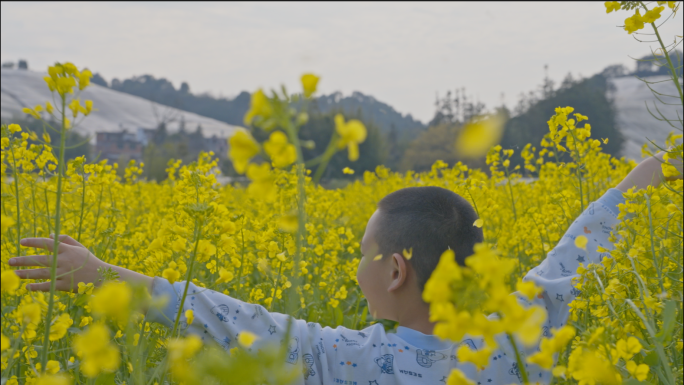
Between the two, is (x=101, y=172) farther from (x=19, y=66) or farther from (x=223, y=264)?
(x=19, y=66)

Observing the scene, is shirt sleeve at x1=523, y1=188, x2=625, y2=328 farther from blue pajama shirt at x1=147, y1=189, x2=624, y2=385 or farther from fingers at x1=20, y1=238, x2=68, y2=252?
fingers at x1=20, y1=238, x2=68, y2=252

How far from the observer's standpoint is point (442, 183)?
5.49 meters

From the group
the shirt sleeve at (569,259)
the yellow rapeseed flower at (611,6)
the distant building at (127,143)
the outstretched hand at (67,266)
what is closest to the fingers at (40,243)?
the outstretched hand at (67,266)

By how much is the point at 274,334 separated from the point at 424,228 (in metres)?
0.57

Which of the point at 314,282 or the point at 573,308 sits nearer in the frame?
the point at 573,308

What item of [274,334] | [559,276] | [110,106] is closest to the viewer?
[274,334]

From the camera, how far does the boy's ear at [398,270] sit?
5.29 feet

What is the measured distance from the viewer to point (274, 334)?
1467mm

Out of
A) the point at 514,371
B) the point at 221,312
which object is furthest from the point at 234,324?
the point at 514,371

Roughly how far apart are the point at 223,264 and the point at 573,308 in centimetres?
162

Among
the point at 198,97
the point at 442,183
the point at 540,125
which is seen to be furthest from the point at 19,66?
the point at 442,183

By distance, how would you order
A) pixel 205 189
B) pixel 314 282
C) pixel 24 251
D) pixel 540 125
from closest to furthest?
pixel 205 189, pixel 24 251, pixel 314 282, pixel 540 125

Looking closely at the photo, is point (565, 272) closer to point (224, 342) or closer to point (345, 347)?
point (345, 347)

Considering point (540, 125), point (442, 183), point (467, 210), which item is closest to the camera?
point (467, 210)
